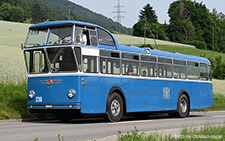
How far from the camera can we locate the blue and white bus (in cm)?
1520

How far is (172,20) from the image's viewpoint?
16212cm

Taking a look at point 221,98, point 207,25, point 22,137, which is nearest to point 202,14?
point 207,25

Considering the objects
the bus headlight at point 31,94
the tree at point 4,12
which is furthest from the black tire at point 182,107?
the tree at point 4,12

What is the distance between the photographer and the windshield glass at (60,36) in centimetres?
1544

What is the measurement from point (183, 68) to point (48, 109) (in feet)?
31.2

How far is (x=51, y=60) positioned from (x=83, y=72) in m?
1.38

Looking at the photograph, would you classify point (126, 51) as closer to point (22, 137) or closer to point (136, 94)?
point (136, 94)

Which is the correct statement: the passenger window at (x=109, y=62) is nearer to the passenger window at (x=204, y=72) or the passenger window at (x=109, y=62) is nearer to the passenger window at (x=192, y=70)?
the passenger window at (x=192, y=70)

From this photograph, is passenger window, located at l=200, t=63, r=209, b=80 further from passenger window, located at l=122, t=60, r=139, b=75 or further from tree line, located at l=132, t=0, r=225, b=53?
tree line, located at l=132, t=0, r=225, b=53

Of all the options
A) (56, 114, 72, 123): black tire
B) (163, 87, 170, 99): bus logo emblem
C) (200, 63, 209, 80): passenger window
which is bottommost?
(56, 114, 72, 123): black tire

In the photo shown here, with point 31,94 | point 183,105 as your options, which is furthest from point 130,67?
point 183,105

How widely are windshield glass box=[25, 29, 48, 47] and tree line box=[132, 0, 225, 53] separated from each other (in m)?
123

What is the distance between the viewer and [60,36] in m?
15.6

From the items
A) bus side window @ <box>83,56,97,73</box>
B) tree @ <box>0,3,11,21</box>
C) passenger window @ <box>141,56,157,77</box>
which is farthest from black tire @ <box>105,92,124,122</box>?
tree @ <box>0,3,11,21</box>
